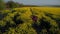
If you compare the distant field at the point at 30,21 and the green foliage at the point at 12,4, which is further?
the green foliage at the point at 12,4

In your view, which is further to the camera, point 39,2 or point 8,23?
point 39,2

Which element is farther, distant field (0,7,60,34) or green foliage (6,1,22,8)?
green foliage (6,1,22,8)

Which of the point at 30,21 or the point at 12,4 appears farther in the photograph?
the point at 12,4

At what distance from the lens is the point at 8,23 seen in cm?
715

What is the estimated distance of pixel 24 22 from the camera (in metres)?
7.09

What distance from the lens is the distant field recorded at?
696 cm

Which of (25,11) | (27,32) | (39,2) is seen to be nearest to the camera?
(27,32)

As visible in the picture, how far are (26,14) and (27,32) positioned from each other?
0.69 meters

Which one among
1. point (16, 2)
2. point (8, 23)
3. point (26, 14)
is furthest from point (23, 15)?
point (16, 2)

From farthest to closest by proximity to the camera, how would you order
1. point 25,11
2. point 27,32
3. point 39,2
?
point 39,2 < point 25,11 < point 27,32

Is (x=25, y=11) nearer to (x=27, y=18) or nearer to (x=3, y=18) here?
(x=27, y=18)

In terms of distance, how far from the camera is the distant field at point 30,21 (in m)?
6.96

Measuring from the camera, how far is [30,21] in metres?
7.07

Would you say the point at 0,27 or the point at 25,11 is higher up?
the point at 25,11
